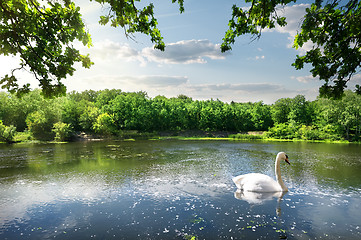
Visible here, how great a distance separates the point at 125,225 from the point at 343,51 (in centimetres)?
818

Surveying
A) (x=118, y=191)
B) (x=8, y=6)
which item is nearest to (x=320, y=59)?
(x=8, y=6)

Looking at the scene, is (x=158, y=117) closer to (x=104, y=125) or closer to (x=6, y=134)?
(x=104, y=125)

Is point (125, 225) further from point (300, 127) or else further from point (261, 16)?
point (300, 127)

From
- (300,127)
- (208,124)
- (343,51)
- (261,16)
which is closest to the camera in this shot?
(343,51)

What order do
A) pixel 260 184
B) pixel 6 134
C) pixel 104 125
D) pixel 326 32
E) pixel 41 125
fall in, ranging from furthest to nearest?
pixel 104 125 → pixel 41 125 → pixel 6 134 → pixel 260 184 → pixel 326 32

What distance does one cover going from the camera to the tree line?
5044cm

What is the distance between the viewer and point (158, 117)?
6806 cm

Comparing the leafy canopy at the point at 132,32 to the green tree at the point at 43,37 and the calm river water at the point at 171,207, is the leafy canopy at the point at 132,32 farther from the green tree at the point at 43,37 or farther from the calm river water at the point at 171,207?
the calm river water at the point at 171,207

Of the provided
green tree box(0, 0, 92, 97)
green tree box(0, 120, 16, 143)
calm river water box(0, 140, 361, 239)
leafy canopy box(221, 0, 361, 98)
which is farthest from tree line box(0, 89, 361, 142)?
leafy canopy box(221, 0, 361, 98)

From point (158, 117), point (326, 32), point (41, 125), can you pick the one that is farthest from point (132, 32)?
point (158, 117)

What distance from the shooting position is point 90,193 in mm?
10938

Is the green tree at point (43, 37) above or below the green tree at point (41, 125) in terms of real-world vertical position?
above

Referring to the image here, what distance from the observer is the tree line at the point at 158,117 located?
165ft

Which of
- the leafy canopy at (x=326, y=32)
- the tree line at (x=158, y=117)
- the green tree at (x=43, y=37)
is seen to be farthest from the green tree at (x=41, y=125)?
the leafy canopy at (x=326, y=32)
